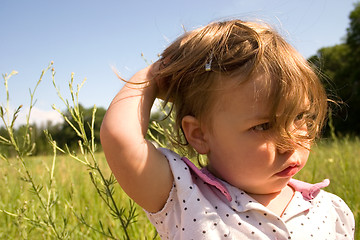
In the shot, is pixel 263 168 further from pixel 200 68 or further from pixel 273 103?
pixel 200 68

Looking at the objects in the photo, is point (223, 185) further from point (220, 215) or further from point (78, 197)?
point (78, 197)

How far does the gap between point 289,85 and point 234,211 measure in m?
0.45

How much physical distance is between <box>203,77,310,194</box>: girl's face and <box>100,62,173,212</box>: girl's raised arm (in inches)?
8.1

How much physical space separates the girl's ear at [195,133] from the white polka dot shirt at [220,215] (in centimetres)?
7

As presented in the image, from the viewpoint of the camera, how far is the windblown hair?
1155mm

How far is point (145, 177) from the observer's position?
3.67 feet

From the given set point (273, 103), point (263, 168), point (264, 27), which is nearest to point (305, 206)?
point (263, 168)

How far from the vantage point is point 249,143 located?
1.14 meters

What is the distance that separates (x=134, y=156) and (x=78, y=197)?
80.7 inches

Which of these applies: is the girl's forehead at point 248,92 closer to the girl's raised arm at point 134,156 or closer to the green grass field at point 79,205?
the girl's raised arm at point 134,156

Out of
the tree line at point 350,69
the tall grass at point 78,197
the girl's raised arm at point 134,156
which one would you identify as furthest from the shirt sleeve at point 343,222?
the tree line at point 350,69

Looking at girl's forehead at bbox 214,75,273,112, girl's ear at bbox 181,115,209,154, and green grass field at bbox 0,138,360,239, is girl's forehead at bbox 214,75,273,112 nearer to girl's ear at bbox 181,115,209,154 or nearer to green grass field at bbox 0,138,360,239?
girl's ear at bbox 181,115,209,154

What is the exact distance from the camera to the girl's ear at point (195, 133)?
1.26 m

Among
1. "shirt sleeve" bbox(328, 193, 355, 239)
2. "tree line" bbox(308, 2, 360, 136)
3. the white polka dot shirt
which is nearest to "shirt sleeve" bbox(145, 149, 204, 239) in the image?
the white polka dot shirt
